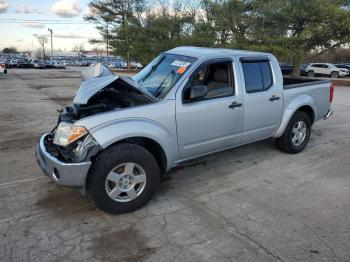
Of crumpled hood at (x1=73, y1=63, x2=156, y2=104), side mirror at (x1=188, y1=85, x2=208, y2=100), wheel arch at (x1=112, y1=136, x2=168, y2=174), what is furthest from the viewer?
side mirror at (x1=188, y1=85, x2=208, y2=100)

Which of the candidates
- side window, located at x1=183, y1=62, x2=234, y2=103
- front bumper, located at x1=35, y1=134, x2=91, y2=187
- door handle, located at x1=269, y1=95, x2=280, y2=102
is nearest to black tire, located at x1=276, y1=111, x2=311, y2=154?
door handle, located at x1=269, y1=95, x2=280, y2=102

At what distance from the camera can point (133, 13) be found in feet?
139

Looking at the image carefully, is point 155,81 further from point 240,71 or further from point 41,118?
point 41,118

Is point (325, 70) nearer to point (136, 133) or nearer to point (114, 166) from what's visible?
point (136, 133)

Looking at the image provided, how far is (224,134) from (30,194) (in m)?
2.62

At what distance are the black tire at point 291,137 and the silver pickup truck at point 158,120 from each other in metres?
0.02

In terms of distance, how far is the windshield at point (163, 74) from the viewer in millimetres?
4387

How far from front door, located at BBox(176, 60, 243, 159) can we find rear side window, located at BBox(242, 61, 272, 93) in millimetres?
267

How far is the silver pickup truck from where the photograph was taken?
3.66 metres

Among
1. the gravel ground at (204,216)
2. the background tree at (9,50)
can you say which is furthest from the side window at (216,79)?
the background tree at (9,50)

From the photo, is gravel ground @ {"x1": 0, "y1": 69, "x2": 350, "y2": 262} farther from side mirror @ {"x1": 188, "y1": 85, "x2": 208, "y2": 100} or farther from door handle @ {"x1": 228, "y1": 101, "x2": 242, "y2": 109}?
side mirror @ {"x1": 188, "y1": 85, "x2": 208, "y2": 100}

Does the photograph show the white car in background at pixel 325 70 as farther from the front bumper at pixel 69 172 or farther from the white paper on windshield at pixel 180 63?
the front bumper at pixel 69 172

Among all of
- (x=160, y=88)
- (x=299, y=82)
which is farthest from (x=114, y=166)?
Result: (x=299, y=82)

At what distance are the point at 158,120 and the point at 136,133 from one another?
36cm
